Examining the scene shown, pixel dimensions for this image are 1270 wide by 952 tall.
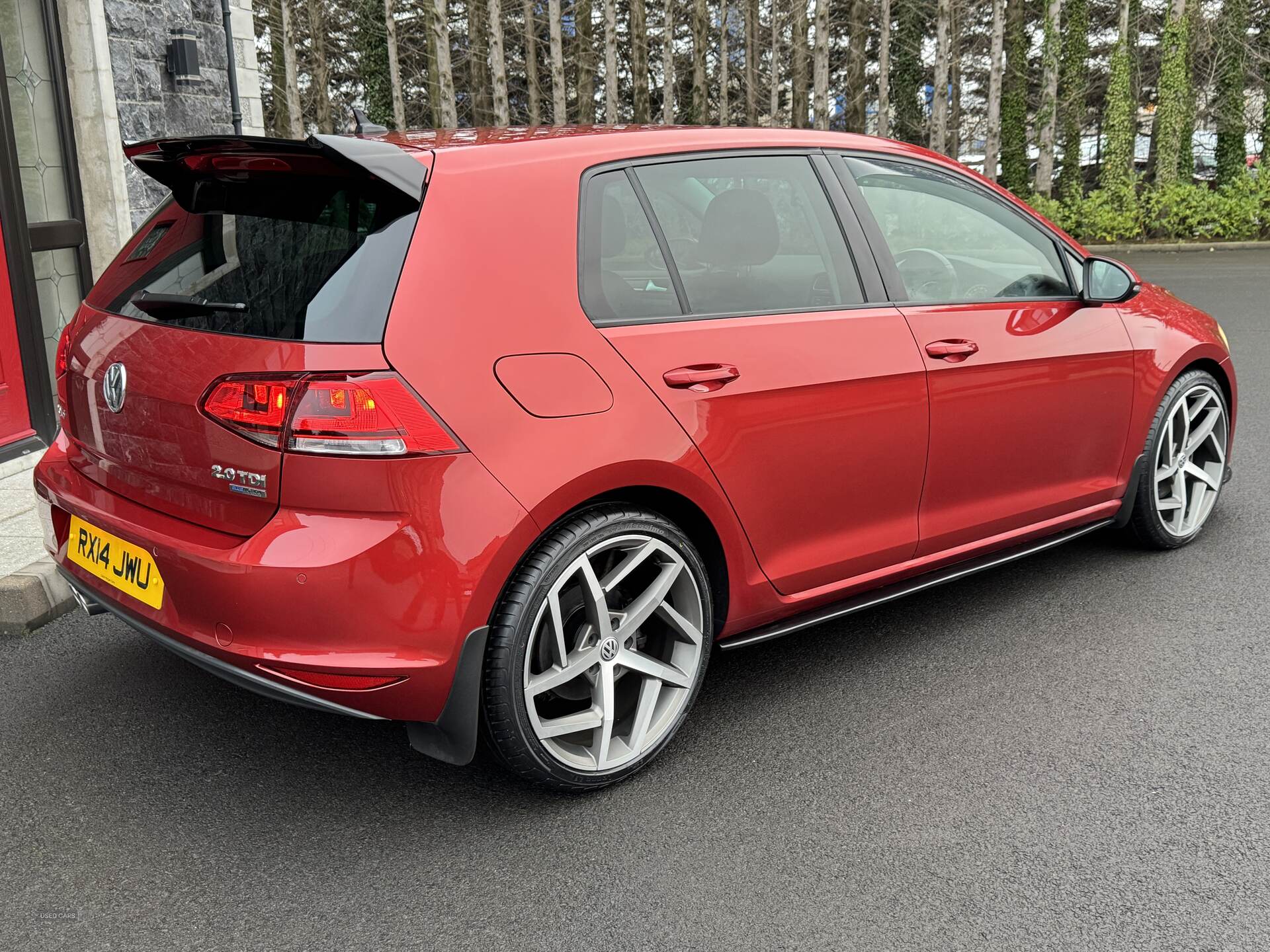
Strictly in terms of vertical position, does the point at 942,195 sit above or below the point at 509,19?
below

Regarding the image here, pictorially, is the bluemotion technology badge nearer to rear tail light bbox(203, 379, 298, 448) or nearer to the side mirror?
rear tail light bbox(203, 379, 298, 448)

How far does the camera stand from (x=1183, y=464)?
483cm

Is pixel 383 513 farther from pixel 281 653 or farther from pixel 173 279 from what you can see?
pixel 173 279

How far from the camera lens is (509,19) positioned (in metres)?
38.0

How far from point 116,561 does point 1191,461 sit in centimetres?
416

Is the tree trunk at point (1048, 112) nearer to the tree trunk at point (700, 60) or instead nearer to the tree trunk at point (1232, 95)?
the tree trunk at point (1232, 95)

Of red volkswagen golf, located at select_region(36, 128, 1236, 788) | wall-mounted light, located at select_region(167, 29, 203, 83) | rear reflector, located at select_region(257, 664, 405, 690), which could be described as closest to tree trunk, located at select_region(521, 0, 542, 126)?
wall-mounted light, located at select_region(167, 29, 203, 83)

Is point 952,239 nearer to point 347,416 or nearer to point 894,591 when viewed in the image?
point 894,591

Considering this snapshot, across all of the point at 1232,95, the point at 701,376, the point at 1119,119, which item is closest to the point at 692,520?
the point at 701,376

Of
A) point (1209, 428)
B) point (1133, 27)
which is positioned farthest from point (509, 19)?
point (1209, 428)

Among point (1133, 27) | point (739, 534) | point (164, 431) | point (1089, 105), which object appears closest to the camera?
point (164, 431)

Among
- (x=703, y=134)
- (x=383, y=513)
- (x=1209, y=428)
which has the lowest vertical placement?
(x=1209, y=428)

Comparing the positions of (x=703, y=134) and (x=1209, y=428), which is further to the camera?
(x=1209, y=428)

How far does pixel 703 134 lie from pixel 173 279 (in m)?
1.51
